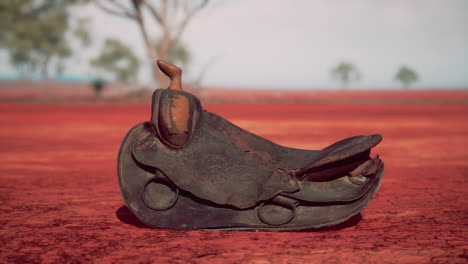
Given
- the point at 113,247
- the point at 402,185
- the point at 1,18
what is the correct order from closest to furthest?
the point at 113,247, the point at 402,185, the point at 1,18

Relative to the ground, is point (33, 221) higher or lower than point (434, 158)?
lower

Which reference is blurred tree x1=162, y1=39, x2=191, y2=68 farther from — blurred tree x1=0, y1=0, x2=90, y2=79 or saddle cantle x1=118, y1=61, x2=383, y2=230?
saddle cantle x1=118, y1=61, x2=383, y2=230

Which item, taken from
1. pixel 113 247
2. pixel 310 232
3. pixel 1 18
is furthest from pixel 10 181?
pixel 1 18

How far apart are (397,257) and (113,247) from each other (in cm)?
188

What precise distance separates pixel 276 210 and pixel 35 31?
5066 centimetres

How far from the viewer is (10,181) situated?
18.9 ft

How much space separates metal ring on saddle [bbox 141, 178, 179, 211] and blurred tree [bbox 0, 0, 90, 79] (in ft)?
125

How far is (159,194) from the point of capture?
325cm

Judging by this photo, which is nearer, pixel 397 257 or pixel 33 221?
pixel 397 257

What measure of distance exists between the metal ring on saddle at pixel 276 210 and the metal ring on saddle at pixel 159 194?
628 mm

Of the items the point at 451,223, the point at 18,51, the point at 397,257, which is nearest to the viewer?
the point at 397,257

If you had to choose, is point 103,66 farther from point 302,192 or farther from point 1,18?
point 302,192

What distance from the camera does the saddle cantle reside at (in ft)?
10.3

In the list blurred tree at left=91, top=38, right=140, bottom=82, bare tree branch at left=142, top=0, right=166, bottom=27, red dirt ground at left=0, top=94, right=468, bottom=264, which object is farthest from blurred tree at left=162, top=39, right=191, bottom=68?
red dirt ground at left=0, top=94, right=468, bottom=264
